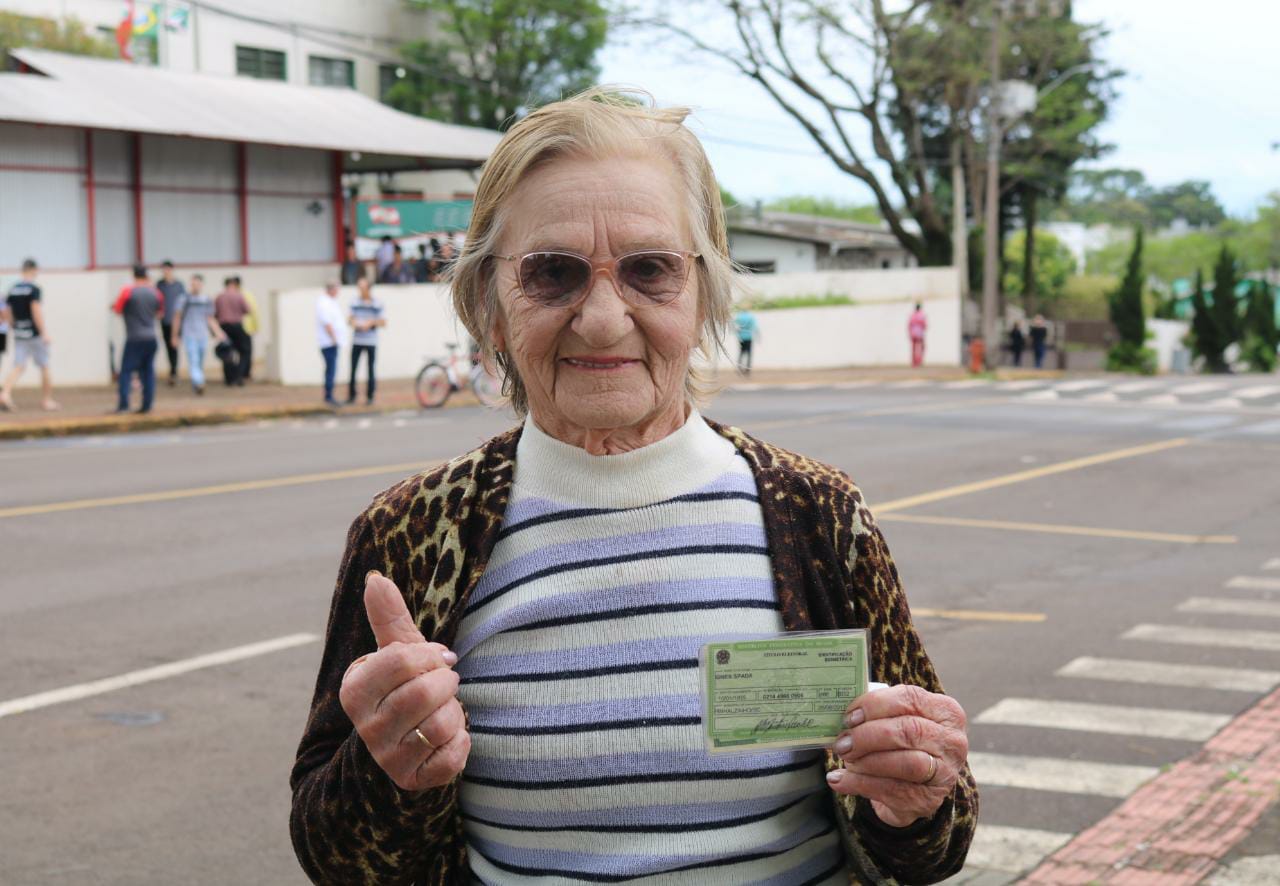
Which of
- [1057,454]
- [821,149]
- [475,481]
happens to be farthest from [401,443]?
[821,149]

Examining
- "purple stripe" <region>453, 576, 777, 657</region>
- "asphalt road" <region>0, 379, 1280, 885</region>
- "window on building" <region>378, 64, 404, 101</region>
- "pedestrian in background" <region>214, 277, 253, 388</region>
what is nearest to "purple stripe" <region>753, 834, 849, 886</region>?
"purple stripe" <region>453, 576, 777, 657</region>

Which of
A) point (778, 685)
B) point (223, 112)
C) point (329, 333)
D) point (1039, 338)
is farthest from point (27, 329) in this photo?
point (1039, 338)

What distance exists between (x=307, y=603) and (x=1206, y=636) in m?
5.10

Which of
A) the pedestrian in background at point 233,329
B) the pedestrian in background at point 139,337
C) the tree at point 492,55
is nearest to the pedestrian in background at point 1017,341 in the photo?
the tree at point 492,55

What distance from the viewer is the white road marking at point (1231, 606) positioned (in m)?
9.79

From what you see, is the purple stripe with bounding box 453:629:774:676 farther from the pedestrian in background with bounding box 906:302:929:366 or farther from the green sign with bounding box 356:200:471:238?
the pedestrian in background with bounding box 906:302:929:366

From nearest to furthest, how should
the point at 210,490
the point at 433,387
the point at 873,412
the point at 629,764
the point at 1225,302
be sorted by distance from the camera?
the point at 629,764 < the point at 210,490 < the point at 873,412 < the point at 433,387 < the point at 1225,302

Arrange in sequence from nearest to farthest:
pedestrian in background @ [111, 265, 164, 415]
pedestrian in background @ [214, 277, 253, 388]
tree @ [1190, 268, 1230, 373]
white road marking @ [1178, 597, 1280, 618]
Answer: white road marking @ [1178, 597, 1280, 618] → pedestrian in background @ [111, 265, 164, 415] → pedestrian in background @ [214, 277, 253, 388] → tree @ [1190, 268, 1230, 373]

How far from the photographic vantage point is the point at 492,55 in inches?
1863

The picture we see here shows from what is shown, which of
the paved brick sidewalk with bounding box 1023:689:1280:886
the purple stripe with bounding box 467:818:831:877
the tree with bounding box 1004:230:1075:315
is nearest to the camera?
the purple stripe with bounding box 467:818:831:877

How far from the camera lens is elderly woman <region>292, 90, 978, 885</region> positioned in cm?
224

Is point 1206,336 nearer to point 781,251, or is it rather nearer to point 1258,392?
point 781,251

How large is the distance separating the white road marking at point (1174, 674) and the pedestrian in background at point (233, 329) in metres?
19.7

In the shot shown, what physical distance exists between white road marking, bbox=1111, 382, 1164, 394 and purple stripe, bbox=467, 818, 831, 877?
30.4 meters
